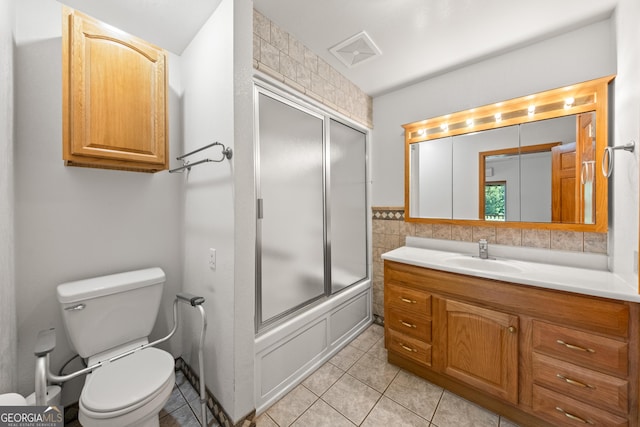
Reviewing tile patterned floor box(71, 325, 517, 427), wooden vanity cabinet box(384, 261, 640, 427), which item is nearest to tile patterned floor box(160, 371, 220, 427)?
tile patterned floor box(71, 325, 517, 427)

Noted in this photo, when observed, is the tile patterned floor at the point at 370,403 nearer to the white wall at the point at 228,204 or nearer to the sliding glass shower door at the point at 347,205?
the white wall at the point at 228,204

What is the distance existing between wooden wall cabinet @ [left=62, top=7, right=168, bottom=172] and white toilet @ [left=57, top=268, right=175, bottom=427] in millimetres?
729

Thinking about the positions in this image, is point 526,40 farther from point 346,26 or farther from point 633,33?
point 346,26

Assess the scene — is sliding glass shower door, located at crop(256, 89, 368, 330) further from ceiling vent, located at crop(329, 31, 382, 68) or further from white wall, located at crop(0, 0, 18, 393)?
white wall, located at crop(0, 0, 18, 393)

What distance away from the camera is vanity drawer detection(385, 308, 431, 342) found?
1.71 m

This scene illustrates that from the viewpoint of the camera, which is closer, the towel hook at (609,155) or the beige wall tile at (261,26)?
the towel hook at (609,155)

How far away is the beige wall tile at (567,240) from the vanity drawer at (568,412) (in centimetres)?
93

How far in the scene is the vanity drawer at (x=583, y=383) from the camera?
1.12m

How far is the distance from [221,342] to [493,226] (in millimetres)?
2145

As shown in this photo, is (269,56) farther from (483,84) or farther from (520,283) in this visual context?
(520,283)

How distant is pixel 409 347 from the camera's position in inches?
70.6

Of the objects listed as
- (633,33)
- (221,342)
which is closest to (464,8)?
(633,33)

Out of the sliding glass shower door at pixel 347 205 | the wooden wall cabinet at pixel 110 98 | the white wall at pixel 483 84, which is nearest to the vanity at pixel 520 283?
the white wall at pixel 483 84

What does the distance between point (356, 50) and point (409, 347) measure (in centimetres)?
232
